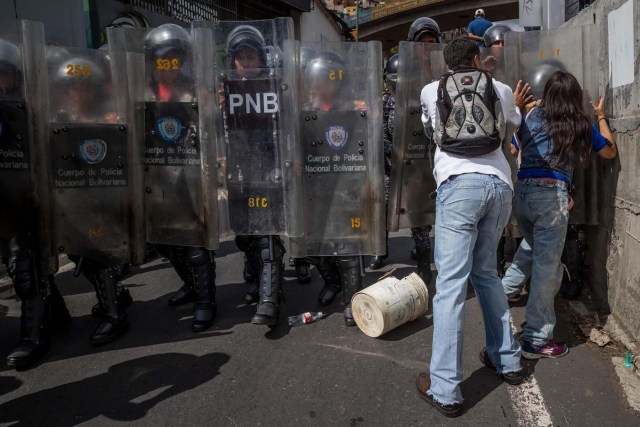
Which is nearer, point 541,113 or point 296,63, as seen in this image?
point 541,113

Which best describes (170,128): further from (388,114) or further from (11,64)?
(388,114)

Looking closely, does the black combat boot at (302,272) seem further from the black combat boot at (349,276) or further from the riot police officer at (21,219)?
the riot police officer at (21,219)

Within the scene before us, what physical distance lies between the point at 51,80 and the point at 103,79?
13.5 inches

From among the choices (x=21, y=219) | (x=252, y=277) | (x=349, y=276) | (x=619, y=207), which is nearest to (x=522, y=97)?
(x=619, y=207)

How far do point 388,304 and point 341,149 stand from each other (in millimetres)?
1173

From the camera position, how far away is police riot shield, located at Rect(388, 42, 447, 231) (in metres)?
4.11

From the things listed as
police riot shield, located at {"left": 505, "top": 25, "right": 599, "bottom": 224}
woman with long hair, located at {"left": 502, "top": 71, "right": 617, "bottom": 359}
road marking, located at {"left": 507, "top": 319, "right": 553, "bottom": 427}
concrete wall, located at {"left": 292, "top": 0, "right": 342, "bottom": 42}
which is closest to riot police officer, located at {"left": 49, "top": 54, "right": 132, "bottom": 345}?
road marking, located at {"left": 507, "top": 319, "right": 553, "bottom": 427}

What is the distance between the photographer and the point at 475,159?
2.86 metres

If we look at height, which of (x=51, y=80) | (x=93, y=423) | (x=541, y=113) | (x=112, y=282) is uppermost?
(x=51, y=80)

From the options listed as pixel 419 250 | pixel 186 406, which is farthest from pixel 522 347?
pixel 186 406

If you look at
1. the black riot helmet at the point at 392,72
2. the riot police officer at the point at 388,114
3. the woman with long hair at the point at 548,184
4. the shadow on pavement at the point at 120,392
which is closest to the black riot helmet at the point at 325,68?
the black riot helmet at the point at 392,72

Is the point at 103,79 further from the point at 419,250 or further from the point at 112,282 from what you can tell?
the point at 419,250

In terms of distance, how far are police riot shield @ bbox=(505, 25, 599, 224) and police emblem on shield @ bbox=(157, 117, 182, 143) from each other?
260cm

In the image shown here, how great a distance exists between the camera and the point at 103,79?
3811 millimetres
